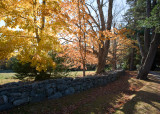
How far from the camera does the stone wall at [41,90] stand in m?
3.46

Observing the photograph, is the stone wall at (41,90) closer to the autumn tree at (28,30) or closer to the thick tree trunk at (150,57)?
Result: the autumn tree at (28,30)

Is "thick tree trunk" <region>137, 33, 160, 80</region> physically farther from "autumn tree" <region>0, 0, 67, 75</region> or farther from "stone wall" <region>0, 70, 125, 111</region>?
"autumn tree" <region>0, 0, 67, 75</region>

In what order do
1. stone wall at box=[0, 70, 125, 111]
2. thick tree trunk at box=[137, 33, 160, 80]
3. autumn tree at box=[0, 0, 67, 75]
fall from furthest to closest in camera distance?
thick tree trunk at box=[137, 33, 160, 80] < autumn tree at box=[0, 0, 67, 75] < stone wall at box=[0, 70, 125, 111]

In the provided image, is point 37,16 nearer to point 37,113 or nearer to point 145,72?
point 37,113

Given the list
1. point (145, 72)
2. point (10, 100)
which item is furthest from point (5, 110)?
point (145, 72)

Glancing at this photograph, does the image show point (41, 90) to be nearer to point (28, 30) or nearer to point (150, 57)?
point (28, 30)

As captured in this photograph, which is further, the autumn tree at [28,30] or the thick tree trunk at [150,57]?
the thick tree trunk at [150,57]

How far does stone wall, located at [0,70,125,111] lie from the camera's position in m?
3.46

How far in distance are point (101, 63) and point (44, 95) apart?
6208 mm

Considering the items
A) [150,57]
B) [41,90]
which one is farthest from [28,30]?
[150,57]

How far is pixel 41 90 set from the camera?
4.24 meters

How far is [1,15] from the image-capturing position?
4.34 metres

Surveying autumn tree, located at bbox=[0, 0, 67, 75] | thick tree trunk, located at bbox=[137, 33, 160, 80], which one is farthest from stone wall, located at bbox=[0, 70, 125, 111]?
thick tree trunk, located at bbox=[137, 33, 160, 80]

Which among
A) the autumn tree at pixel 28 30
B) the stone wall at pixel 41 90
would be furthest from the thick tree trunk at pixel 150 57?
the autumn tree at pixel 28 30
